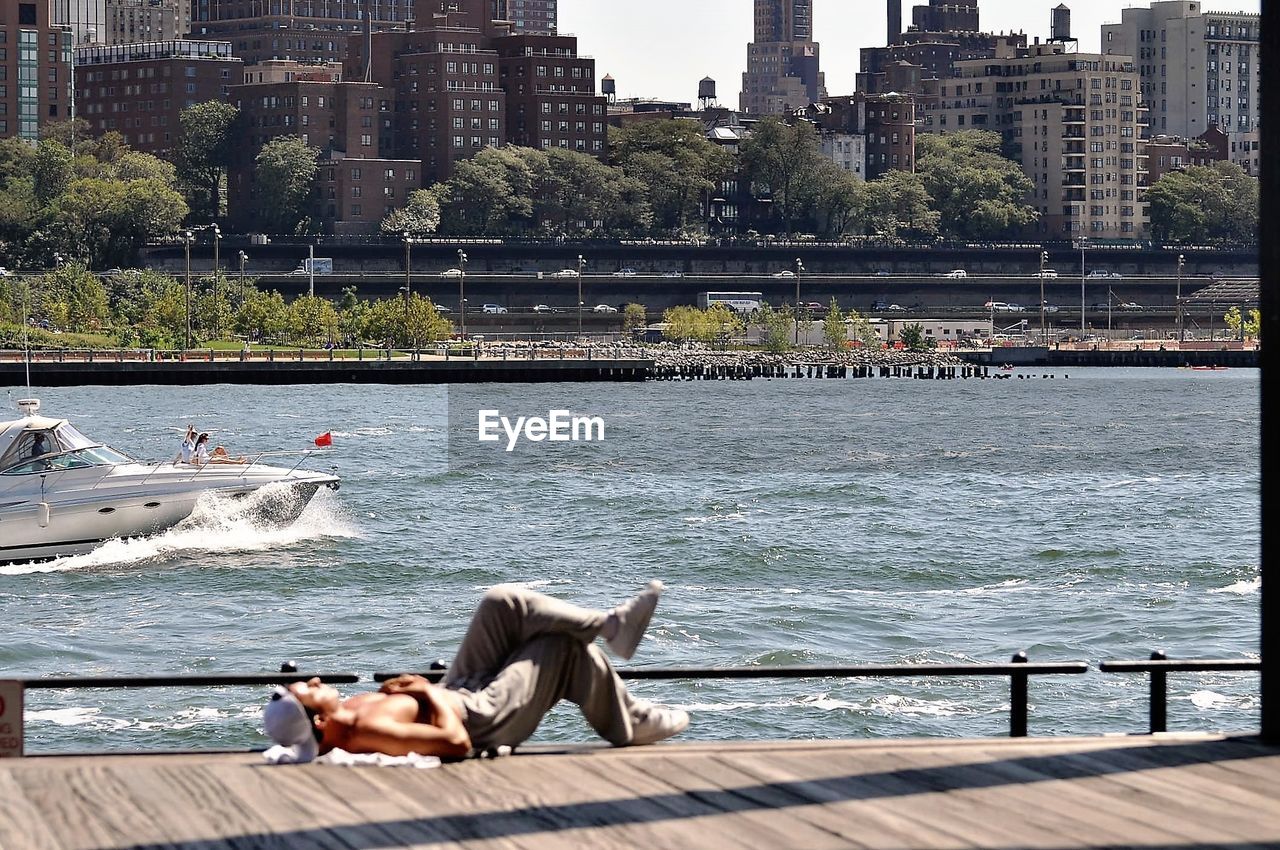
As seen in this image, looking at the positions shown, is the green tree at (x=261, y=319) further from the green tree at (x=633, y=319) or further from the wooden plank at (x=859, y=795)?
the wooden plank at (x=859, y=795)

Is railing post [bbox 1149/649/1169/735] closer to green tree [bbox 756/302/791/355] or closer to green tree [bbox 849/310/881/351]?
green tree [bbox 756/302/791/355]

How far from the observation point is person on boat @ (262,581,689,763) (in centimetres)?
1102

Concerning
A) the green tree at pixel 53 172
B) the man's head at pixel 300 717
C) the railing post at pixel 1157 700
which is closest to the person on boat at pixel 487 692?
the man's head at pixel 300 717

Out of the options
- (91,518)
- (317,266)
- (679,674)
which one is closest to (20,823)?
(679,674)

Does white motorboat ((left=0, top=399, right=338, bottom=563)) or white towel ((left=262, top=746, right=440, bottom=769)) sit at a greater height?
white motorboat ((left=0, top=399, right=338, bottom=563))

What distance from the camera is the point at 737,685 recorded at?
25.5 m

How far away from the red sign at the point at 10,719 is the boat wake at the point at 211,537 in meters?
22.9

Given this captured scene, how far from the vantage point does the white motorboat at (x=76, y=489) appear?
32719 millimetres

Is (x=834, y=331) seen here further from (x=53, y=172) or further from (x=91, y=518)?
(x=91, y=518)

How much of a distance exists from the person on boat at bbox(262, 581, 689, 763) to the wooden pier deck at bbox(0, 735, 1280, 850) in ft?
0.53

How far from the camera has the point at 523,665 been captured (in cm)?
1112

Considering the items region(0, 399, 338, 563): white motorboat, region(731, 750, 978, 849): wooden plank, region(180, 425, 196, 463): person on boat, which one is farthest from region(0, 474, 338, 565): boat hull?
region(731, 750, 978, 849): wooden plank

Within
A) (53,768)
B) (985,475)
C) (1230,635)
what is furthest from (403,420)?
(53,768)

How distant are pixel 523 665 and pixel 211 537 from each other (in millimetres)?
25561
